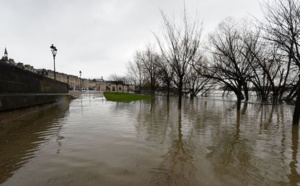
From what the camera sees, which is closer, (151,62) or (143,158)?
(143,158)

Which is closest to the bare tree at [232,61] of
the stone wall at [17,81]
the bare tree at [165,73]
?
the bare tree at [165,73]

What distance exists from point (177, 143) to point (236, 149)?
1528mm

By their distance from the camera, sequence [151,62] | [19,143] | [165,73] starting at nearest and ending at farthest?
[19,143] → [165,73] → [151,62]

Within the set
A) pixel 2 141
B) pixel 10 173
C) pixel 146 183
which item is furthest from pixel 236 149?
pixel 2 141

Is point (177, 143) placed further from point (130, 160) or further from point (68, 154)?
point (68, 154)

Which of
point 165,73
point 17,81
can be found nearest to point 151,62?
point 165,73

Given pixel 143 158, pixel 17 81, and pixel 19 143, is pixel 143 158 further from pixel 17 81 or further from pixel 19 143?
pixel 17 81

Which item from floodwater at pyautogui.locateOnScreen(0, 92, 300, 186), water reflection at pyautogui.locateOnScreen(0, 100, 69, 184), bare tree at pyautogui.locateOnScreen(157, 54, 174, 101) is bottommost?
floodwater at pyautogui.locateOnScreen(0, 92, 300, 186)

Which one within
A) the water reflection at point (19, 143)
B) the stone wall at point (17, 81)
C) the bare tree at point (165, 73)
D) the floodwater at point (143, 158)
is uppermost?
the bare tree at point (165, 73)

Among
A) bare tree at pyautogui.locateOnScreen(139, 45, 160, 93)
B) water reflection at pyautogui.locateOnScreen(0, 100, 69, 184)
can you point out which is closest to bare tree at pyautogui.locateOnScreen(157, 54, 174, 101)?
bare tree at pyautogui.locateOnScreen(139, 45, 160, 93)

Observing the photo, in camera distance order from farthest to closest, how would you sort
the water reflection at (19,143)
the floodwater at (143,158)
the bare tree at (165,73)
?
the bare tree at (165,73)
the water reflection at (19,143)
the floodwater at (143,158)

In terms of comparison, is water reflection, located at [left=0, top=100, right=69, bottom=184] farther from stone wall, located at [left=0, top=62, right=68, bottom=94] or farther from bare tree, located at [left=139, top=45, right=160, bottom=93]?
bare tree, located at [left=139, top=45, right=160, bottom=93]

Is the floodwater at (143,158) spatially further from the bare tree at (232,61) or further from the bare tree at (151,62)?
the bare tree at (151,62)

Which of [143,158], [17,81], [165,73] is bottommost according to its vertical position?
[143,158]
